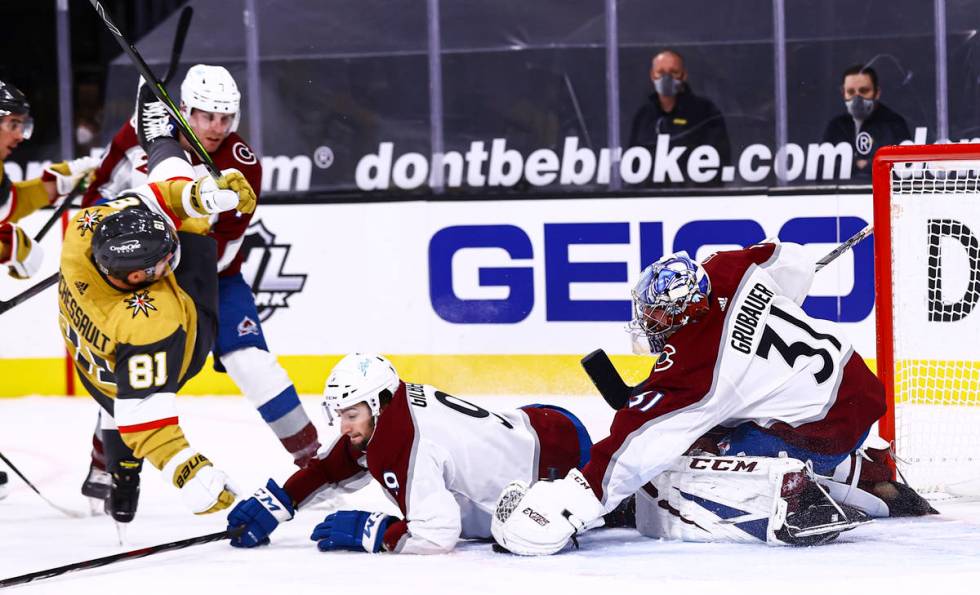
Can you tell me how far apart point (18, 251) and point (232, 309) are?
2.32 ft

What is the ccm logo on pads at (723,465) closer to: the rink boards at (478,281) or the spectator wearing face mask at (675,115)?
the rink boards at (478,281)

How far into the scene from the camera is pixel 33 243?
15.2 ft

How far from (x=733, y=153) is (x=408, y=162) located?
1.33 meters

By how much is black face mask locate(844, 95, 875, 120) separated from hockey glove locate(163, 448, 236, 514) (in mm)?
3221

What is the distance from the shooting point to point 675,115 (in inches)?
237

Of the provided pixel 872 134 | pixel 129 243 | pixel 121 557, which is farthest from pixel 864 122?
pixel 121 557

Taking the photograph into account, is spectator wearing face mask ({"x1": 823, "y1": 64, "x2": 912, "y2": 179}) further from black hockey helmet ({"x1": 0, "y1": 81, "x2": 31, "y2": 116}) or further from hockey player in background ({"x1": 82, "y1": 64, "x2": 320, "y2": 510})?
black hockey helmet ({"x1": 0, "y1": 81, "x2": 31, "y2": 116})

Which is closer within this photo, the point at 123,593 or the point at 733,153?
the point at 123,593

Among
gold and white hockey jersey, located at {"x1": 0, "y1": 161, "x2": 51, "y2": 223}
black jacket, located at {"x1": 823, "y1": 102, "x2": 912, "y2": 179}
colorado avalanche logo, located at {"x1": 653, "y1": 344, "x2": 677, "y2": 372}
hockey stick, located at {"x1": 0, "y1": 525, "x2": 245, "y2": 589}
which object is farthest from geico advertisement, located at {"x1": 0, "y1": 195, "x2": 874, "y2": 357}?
hockey stick, located at {"x1": 0, "y1": 525, "x2": 245, "y2": 589}

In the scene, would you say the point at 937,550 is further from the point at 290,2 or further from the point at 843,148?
the point at 290,2

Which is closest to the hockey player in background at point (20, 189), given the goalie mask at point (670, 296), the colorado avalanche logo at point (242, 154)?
the colorado avalanche logo at point (242, 154)

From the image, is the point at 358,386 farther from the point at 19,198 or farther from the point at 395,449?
the point at 19,198

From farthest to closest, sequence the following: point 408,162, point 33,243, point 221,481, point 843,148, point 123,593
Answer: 1. point 408,162
2. point 843,148
3. point 33,243
4. point 221,481
5. point 123,593

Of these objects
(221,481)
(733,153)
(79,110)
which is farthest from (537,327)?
(221,481)
